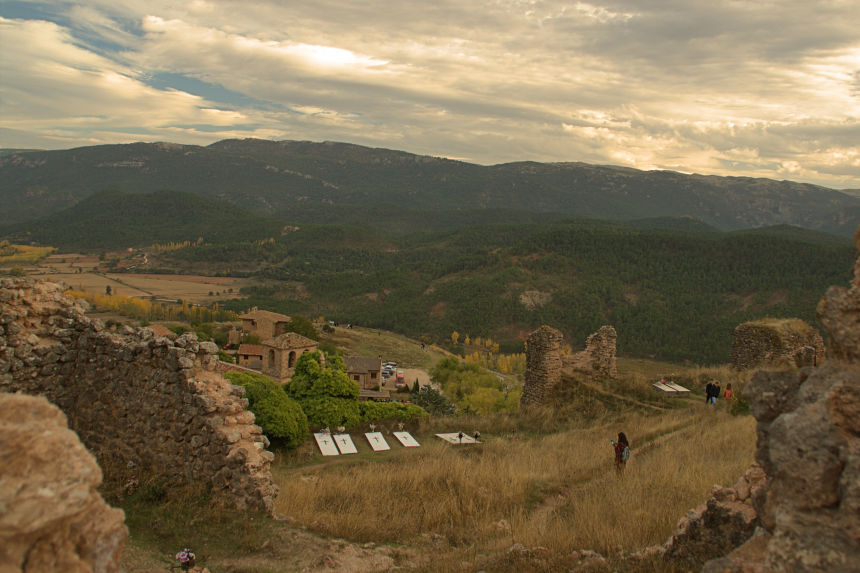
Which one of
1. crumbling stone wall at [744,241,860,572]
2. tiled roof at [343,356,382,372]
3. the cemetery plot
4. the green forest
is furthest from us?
the green forest

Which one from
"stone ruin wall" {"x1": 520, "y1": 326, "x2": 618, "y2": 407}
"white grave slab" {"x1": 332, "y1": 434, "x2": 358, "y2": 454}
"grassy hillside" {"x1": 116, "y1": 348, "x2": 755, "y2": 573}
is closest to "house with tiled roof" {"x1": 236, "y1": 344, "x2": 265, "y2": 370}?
"stone ruin wall" {"x1": 520, "y1": 326, "x2": 618, "y2": 407}

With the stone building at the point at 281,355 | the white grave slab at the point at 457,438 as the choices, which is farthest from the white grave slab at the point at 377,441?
the stone building at the point at 281,355

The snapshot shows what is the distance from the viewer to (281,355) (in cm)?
3338

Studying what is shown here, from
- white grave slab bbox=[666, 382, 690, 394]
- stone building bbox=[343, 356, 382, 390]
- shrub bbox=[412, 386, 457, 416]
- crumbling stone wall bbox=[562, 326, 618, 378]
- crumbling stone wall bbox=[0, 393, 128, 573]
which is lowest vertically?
stone building bbox=[343, 356, 382, 390]

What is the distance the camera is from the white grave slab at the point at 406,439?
13609mm

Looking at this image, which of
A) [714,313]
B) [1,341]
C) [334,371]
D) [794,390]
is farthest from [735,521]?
[714,313]

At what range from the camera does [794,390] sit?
412 centimetres

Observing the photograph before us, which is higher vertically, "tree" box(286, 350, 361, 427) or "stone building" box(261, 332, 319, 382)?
"tree" box(286, 350, 361, 427)

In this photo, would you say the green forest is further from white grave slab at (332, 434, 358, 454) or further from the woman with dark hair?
the woman with dark hair

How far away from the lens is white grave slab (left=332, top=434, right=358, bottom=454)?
12938 mm

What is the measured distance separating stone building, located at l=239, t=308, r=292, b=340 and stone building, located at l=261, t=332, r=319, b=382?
59.9ft

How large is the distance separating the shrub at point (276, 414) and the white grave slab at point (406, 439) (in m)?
2.39

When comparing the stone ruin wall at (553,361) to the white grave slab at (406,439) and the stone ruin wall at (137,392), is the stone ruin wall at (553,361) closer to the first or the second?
the white grave slab at (406,439)

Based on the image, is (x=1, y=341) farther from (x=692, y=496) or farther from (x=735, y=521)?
(x=692, y=496)
